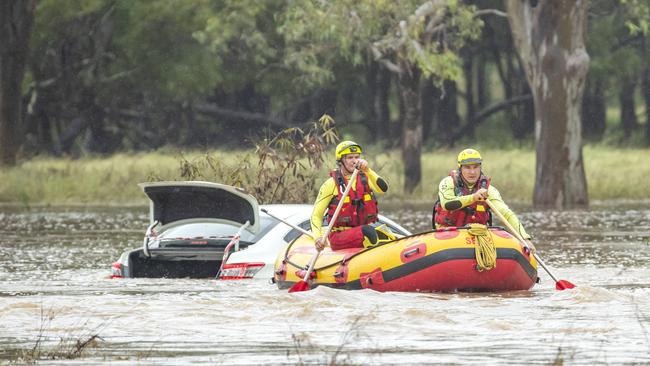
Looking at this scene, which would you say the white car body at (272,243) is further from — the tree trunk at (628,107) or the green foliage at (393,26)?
the tree trunk at (628,107)

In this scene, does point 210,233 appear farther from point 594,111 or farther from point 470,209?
point 594,111

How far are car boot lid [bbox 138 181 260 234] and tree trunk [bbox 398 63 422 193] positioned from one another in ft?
70.0

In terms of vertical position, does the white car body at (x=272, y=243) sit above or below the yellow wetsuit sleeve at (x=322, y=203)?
below

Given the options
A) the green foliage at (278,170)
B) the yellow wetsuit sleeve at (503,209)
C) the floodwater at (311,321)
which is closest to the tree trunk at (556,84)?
the green foliage at (278,170)

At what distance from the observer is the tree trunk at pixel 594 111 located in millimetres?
62906

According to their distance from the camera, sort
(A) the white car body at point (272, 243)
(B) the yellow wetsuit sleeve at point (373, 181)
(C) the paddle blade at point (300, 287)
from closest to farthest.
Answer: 1. (C) the paddle blade at point (300, 287)
2. (B) the yellow wetsuit sleeve at point (373, 181)
3. (A) the white car body at point (272, 243)

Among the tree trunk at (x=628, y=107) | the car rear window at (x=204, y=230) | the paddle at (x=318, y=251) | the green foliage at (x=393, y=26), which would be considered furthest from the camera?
the tree trunk at (x=628, y=107)

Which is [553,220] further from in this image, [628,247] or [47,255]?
[47,255]

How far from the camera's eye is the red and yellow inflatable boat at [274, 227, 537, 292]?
1670 centimetres

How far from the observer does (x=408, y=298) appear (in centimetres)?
1644

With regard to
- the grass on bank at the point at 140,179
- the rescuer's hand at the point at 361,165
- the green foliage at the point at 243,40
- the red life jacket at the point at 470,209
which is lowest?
the grass on bank at the point at 140,179

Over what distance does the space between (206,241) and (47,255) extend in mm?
5524

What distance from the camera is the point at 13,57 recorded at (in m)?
42.5

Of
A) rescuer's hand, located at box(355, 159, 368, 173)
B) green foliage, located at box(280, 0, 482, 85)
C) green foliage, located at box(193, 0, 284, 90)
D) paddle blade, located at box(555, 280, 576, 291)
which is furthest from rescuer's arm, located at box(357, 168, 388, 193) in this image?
green foliage, located at box(193, 0, 284, 90)
